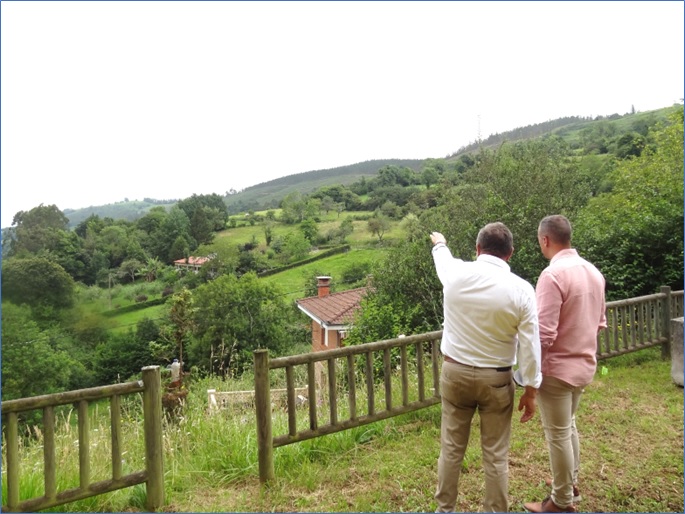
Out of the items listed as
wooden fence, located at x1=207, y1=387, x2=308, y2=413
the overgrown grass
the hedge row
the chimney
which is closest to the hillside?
the hedge row

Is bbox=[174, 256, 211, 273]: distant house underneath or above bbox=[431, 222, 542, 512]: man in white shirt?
underneath

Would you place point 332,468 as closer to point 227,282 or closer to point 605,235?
point 605,235

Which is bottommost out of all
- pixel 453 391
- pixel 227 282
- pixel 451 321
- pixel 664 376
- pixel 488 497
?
pixel 227 282

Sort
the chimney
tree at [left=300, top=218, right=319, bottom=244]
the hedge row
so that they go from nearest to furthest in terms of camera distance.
Result: 1. the chimney
2. the hedge row
3. tree at [left=300, top=218, right=319, bottom=244]

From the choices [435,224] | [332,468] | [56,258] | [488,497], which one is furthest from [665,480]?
[56,258]

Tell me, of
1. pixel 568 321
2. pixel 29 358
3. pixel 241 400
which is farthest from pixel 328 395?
pixel 29 358

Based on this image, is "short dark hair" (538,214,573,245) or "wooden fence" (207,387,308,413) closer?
"short dark hair" (538,214,573,245)

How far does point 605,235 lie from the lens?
31.0 feet

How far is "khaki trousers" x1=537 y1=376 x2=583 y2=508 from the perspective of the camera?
2.58 m

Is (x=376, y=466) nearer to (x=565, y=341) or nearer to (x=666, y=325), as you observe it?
(x=565, y=341)

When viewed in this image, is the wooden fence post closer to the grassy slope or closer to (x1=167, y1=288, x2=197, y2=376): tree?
the grassy slope

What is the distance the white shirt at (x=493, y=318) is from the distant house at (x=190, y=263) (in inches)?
1838

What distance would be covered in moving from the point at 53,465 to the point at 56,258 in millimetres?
40012

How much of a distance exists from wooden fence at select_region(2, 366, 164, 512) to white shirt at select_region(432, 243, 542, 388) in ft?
6.03
